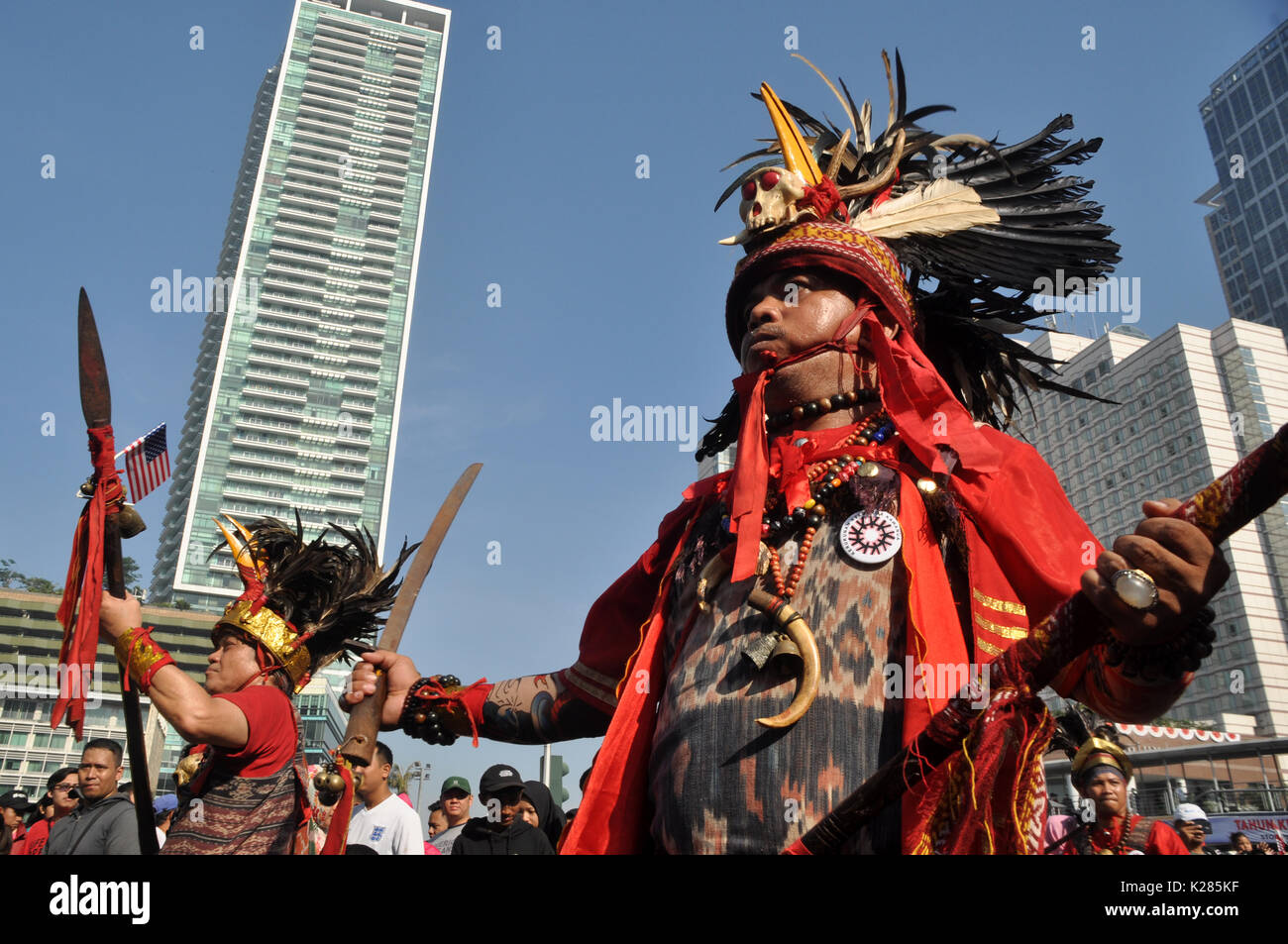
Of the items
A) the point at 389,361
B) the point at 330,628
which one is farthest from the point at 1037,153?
the point at 389,361

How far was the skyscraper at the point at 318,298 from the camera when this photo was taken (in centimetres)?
9175

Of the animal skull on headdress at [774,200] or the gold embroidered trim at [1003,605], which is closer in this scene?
the gold embroidered trim at [1003,605]

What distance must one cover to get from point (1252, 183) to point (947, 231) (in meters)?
90.6

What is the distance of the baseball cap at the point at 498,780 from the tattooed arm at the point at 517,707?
3.43m

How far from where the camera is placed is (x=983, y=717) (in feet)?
5.41

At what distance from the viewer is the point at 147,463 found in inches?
137

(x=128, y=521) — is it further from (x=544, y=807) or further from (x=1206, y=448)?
(x=1206, y=448)

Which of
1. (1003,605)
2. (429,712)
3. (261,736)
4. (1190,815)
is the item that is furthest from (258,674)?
(1190,815)

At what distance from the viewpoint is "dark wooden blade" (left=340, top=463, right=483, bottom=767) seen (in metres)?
2.96

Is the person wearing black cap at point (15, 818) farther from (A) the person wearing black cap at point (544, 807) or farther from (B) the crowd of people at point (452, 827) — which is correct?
(A) the person wearing black cap at point (544, 807)

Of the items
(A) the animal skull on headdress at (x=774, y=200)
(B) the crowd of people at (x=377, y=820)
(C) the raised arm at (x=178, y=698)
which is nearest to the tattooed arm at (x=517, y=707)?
(C) the raised arm at (x=178, y=698)

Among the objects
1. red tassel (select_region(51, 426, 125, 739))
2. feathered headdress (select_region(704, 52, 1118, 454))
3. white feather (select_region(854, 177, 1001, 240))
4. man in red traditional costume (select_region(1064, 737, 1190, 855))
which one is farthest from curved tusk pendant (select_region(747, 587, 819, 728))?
man in red traditional costume (select_region(1064, 737, 1190, 855))

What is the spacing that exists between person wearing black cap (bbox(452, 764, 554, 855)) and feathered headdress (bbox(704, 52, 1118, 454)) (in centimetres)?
411

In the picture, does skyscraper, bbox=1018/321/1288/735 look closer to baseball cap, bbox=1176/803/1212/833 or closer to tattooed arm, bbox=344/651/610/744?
baseball cap, bbox=1176/803/1212/833
